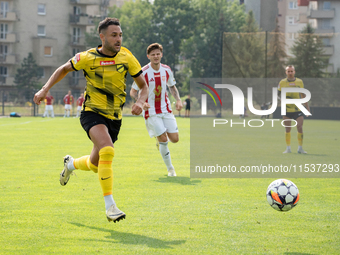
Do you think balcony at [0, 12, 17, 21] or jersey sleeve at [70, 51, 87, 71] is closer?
jersey sleeve at [70, 51, 87, 71]

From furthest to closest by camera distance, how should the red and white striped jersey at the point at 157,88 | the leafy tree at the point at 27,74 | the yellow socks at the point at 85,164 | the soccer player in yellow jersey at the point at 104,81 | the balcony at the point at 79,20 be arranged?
the balcony at the point at 79,20 < the leafy tree at the point at 27,74 < the red and white striped jersey at the point at 157,88 < the yellow socks at the point at 85,164 < the soccer player in yellow jersey at the point at 104,81

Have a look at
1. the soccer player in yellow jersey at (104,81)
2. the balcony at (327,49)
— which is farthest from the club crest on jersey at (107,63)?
the balcony at (327,49)

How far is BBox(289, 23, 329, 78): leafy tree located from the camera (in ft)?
131

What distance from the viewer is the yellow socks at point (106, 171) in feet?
17.2

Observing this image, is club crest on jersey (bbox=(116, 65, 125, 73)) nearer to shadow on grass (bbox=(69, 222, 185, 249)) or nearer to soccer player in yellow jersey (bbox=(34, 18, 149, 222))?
soccer player in yellow jersey (bbox=(34, 18, 149, 222))

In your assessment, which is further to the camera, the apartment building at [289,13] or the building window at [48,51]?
the apartment building at [289,13]

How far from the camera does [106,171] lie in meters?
5.29

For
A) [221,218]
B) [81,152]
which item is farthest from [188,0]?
[221,218]

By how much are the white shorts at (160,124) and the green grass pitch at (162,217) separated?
805mm

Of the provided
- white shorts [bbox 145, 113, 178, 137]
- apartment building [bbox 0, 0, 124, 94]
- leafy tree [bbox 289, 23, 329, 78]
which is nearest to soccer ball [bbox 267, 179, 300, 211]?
white shorts [bbox 145, 113, 178, 137]

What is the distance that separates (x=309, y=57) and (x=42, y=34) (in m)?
38.6

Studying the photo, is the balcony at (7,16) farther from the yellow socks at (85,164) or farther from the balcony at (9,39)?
the yellow socks at (85,164)

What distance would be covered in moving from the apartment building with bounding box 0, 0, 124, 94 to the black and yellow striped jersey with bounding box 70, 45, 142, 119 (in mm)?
60639

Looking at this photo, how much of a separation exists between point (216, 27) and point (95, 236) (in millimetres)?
62089
